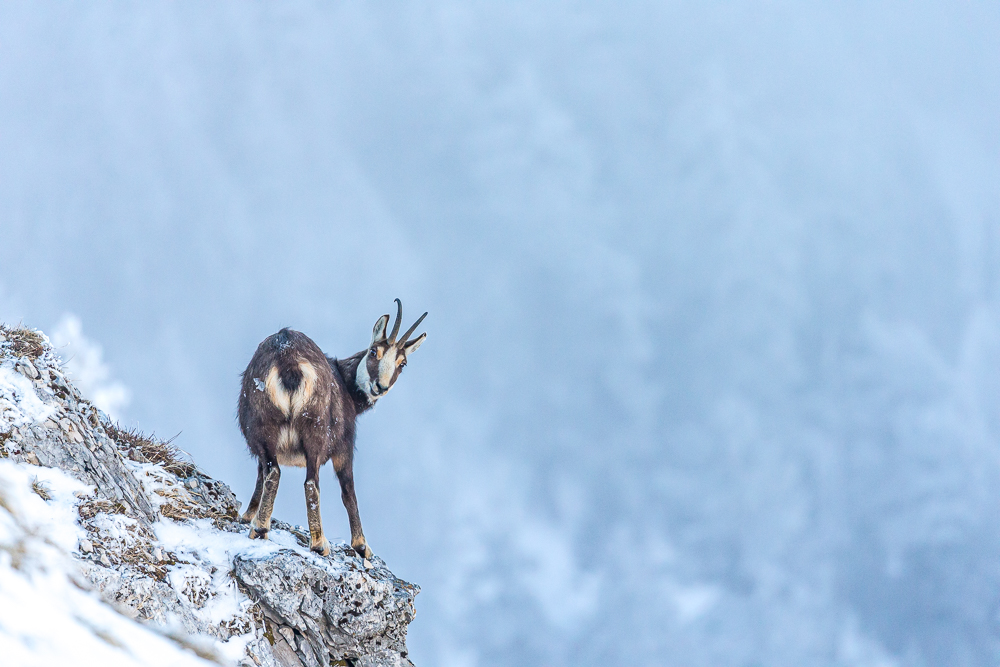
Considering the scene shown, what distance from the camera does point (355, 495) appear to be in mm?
11305

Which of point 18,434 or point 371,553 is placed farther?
point 371,553

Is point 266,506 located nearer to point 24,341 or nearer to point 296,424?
point 296,424

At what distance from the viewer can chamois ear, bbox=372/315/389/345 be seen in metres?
12.7

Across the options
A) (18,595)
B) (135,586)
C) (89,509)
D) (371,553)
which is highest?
(371,553)

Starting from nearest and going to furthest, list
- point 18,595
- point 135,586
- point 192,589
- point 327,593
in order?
1. point 18,595
2. point 135,586
3. point 192,589
4. point 327,593

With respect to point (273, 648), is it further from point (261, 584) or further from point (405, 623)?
point (405, 623)

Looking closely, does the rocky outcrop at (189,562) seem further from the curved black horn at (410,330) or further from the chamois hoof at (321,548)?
the curved black horn at (410,330)

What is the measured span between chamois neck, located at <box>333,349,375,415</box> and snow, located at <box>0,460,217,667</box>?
4.59 metres

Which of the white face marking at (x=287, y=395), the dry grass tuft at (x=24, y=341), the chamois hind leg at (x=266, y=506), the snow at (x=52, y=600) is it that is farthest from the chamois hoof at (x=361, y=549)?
the dry grass tuft at (x=24, y=341)

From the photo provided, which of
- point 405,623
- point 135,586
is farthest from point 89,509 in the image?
point 405,623

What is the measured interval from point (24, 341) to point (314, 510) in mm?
4267

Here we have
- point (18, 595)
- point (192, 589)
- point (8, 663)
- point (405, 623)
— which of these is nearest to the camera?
point (8, 663)

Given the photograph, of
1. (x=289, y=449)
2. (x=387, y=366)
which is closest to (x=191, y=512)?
(x=289, y=449)

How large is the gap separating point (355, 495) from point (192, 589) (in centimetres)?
284
